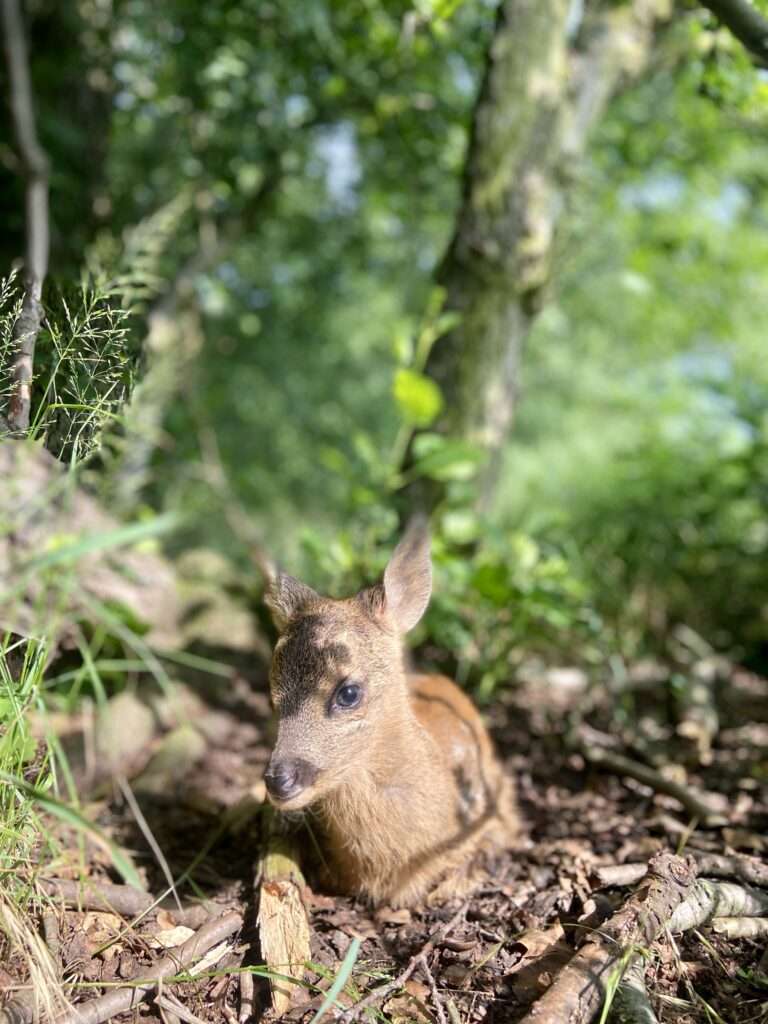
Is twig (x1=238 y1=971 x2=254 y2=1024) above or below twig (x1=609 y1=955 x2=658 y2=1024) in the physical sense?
below

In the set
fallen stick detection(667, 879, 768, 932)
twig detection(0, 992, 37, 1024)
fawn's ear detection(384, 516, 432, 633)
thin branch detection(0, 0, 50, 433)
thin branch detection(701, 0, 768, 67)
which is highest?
thin branch detection(701, 0, 768, 67)

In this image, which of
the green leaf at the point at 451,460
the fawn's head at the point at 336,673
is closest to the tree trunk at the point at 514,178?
the green leaf at the point at 451,460

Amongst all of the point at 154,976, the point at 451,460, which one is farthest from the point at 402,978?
the point at 451,460

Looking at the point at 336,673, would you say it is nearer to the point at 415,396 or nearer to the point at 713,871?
the point at 713,871

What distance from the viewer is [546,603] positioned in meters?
3.86

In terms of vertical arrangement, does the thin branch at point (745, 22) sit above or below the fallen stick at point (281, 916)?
above

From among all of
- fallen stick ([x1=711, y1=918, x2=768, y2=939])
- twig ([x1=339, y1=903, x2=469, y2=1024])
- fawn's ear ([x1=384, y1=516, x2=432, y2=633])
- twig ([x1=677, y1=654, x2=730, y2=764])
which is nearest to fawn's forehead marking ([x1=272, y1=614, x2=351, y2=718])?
fawn's ear ([x1=384, y1=516, x2=432, y2=633])

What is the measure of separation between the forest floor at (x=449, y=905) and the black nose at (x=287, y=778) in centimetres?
45

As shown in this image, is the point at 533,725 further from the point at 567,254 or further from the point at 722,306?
the point at 722,306

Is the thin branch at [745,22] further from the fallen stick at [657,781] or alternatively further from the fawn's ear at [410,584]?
the fallen stick at [657,781]

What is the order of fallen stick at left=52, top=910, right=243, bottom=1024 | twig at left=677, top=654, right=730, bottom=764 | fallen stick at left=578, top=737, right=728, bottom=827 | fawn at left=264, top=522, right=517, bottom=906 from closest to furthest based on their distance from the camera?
fallen stick at left=52, top=910, right=243, bottom=1024 → fawn at left=264, top=522, right=517, bottom=906 → fallen stick at left=578, top=737, right=728, bottom=827 → twig at left=677, top=654, right=730, bottom=764

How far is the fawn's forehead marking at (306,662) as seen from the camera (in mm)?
2623

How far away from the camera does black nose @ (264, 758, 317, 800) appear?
7.73 feet

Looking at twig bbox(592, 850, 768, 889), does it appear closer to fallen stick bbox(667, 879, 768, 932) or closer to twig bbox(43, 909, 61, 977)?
fallen stick bbox(667, 879, 768, 932)
